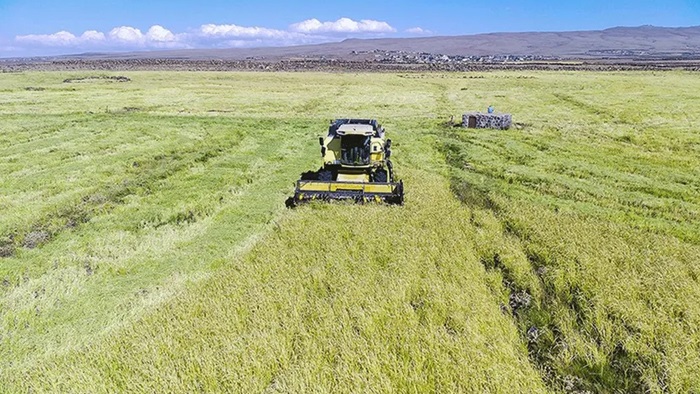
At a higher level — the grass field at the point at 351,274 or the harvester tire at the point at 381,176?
the harvester tire at the point at 381,176

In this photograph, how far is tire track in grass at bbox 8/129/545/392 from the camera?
574cm

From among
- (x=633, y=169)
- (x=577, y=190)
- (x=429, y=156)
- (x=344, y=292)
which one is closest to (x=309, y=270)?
(x=344, y=292)

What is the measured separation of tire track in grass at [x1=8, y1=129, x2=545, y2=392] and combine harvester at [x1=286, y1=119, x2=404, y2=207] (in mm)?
3035

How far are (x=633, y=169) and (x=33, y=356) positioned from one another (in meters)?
20.2

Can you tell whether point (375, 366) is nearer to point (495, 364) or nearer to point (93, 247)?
point (495, 364)

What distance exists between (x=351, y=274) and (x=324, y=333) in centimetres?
222

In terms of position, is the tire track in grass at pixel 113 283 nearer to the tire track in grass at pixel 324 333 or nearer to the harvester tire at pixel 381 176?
the tire track in grass at pixel 324 333

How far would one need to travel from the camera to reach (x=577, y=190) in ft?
48.9

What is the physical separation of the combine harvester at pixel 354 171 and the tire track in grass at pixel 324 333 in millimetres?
3035

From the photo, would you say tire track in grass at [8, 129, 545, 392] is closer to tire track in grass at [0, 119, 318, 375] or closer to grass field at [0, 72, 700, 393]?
grass field at [0, 72, 700, 393]

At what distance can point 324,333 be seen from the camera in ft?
22.1

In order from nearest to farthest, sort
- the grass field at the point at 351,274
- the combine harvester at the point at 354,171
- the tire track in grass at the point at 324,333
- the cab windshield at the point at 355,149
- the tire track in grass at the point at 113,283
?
1. the tire track in grass at the point at 324,333
2. the grass field at the point at 351,274
3. the tire track in grass at the point at 113,283
4. the combine harvester at the point at 354,171
5. the cab windshield at the point at 355,149

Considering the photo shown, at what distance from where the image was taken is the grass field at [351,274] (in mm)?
5988

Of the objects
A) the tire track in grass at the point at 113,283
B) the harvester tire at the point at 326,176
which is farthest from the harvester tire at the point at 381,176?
the tire track in grass at the point at 113,283
